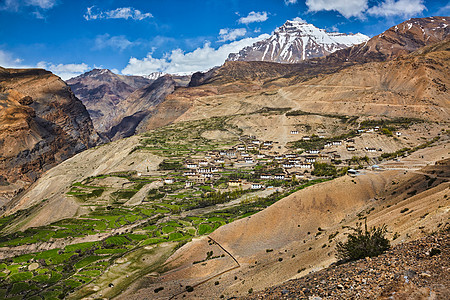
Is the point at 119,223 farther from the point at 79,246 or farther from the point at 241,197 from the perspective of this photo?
the point at 241,197

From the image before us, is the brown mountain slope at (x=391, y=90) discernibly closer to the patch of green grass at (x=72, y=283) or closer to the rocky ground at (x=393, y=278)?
the rocky ground at (x=393, y=278)

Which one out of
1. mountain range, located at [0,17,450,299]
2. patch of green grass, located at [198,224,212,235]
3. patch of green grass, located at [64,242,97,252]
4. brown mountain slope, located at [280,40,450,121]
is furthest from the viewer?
brown mountain slope, located at [280,40,450,121]

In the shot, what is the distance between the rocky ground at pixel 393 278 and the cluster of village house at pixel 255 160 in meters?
66.6

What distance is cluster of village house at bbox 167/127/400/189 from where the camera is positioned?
97.6 meters

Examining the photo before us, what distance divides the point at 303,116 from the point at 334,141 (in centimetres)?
4515

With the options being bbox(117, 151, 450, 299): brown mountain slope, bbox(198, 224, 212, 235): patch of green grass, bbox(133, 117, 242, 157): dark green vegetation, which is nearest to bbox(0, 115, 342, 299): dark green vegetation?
bbox(198, 224, 212, 235): patch of green grass

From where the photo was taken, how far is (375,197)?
4428 cm

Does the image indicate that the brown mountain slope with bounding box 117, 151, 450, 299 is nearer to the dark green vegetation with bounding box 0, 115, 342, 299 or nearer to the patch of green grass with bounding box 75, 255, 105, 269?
the dark green vegetation with bounding box 0, 115, 342, 299

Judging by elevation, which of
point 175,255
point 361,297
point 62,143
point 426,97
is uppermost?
point 62,143

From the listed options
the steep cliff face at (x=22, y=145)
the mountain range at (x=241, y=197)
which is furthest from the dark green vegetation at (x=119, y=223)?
the steep cliff face at (x=22, y=145)

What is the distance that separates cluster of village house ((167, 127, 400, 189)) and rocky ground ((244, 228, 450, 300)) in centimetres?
6657

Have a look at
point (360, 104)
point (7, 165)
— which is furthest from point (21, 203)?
point (360, 104)

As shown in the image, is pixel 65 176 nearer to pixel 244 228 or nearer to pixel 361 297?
pixel 244 228

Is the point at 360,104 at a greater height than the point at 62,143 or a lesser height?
lesser
